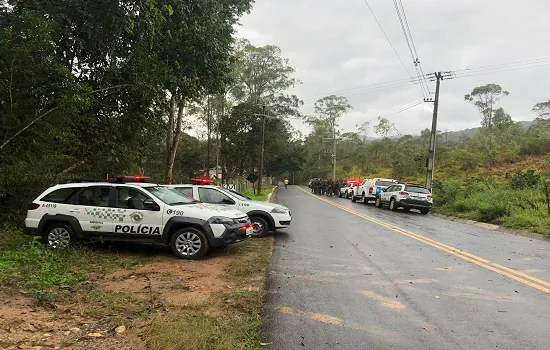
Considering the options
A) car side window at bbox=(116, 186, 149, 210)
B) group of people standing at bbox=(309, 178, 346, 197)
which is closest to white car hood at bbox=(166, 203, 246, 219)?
car side window at bbox=(116, 186, 149, 210)

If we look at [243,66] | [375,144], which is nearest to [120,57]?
[243,66]

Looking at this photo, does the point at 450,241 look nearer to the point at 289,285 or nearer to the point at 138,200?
the point at 289,285

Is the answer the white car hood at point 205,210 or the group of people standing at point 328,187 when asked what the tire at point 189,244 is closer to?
the white car hood at point 205,210

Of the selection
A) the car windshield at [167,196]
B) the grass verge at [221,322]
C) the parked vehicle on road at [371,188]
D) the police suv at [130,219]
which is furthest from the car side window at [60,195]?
the parked vehicle on road at [371,188]

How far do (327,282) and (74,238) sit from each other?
17.5 ft

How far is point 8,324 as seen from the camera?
4.49 meters

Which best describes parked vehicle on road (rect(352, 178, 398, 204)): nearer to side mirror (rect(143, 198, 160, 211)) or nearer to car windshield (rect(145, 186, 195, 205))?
car windshield (rect(145, 186, 195, 205))

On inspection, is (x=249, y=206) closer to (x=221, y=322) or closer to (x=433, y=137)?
(x=221, y=322)

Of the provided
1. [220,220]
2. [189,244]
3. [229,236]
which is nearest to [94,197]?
[189,244]

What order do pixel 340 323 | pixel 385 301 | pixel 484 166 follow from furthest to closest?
pixel 484 166
pixel 385 301
pixel 340 323

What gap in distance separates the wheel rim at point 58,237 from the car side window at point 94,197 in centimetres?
63

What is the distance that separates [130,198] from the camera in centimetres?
888

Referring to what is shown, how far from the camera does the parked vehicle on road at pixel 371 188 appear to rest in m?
27.7

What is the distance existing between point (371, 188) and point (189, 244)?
2189 centimetres
